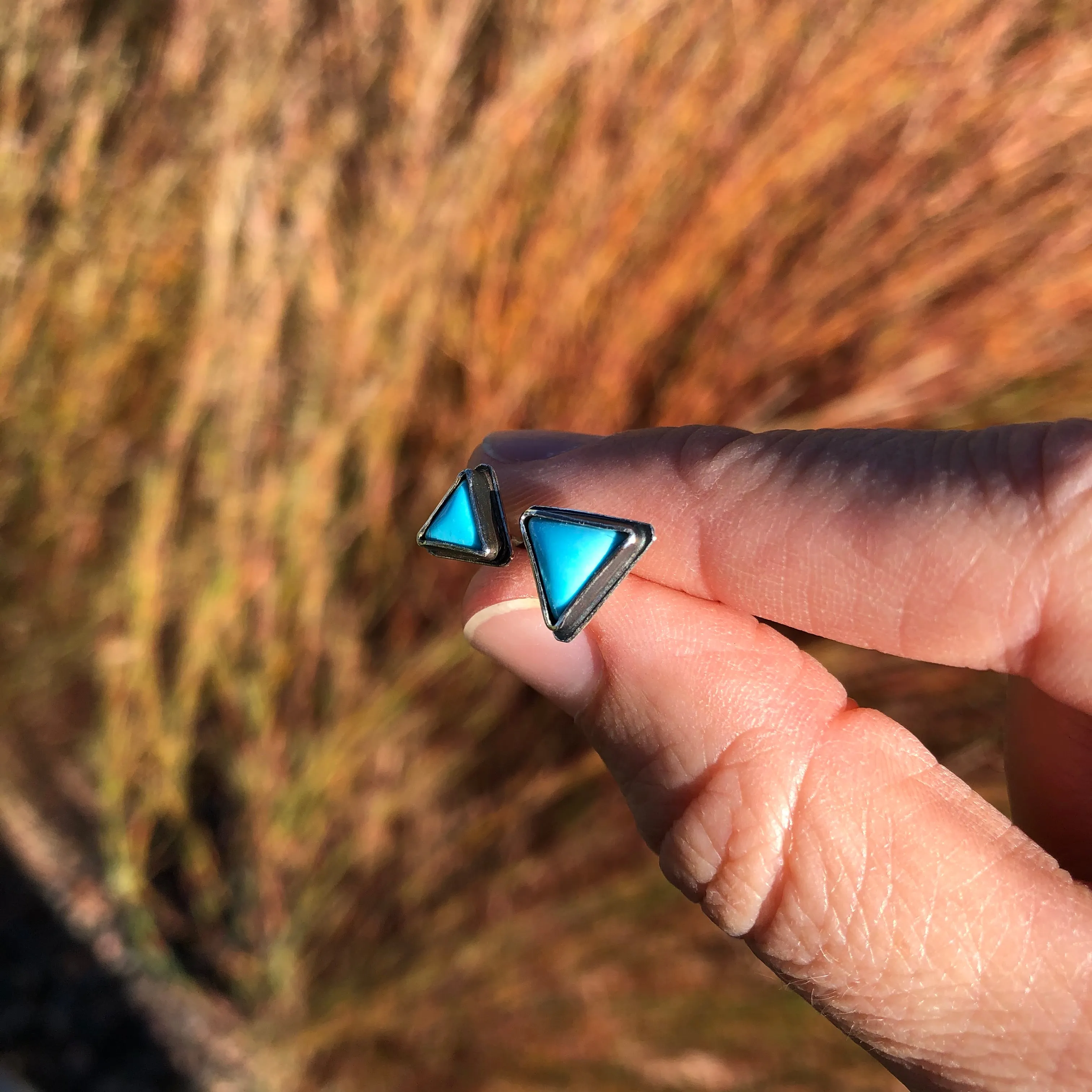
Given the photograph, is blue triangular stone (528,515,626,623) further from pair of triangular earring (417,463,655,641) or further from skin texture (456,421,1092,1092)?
skin texture (456,421,1092,1092)

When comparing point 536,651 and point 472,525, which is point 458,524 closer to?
point 472,525

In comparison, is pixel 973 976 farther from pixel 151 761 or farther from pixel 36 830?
pixel 36 830

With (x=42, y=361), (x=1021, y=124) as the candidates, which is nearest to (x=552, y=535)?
(x=1021, y=124)

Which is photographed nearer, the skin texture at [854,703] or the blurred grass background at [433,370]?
the skin texture at [854,703]


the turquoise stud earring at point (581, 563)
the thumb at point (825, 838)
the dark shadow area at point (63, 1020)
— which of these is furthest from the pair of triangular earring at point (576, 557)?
the dark shadow area at point (63, 1020)

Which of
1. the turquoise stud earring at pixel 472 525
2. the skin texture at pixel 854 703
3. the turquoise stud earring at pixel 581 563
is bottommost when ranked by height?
the skin texture at pixel 854 703

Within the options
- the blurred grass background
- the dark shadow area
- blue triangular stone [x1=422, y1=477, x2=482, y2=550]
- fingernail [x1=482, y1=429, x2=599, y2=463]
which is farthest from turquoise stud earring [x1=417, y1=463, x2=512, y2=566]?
the dark shadow area

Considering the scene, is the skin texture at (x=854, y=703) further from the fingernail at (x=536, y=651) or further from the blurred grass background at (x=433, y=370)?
the blurred grass background at (x=433, y=370)
